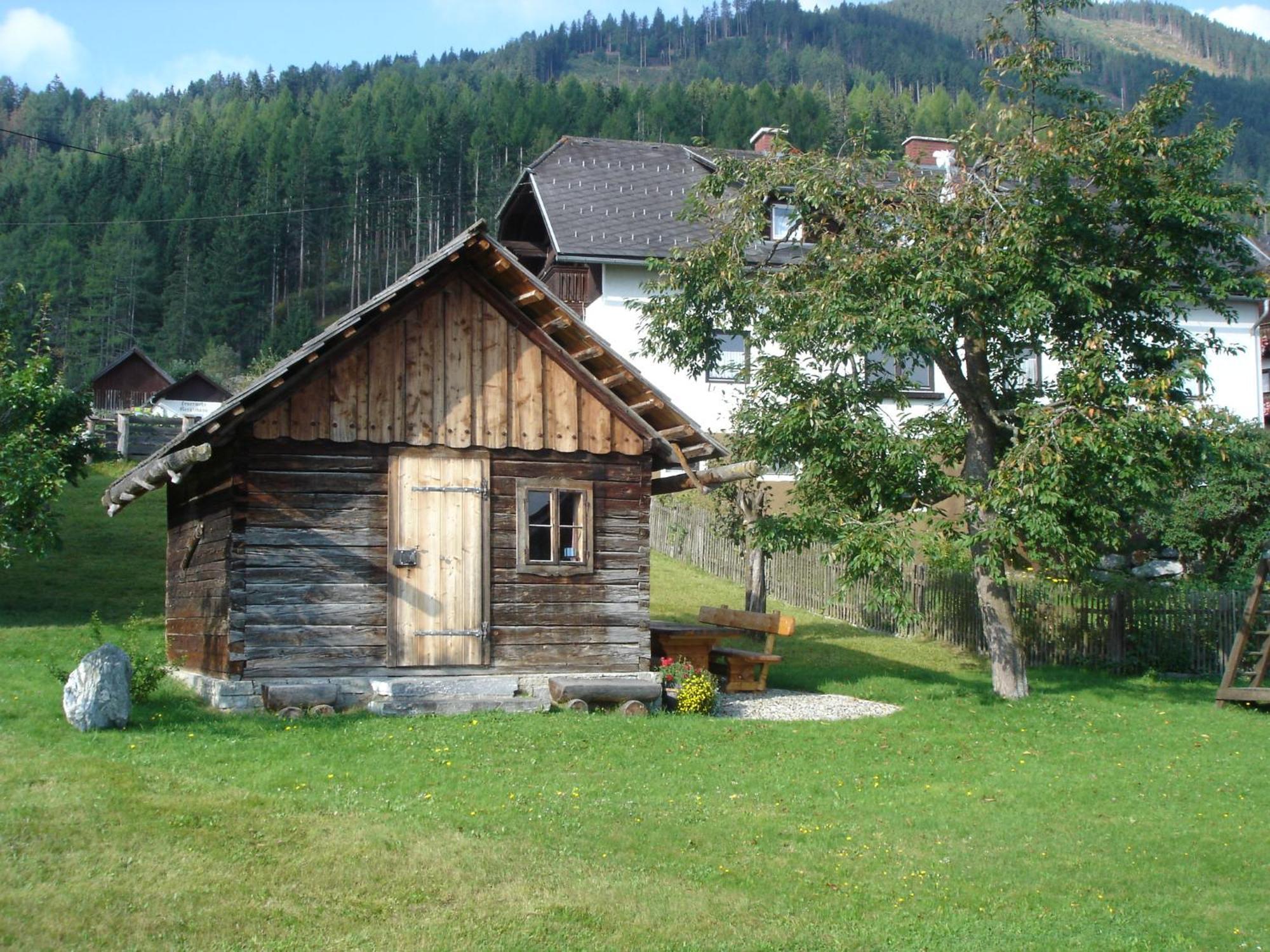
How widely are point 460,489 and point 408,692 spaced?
2.52 m

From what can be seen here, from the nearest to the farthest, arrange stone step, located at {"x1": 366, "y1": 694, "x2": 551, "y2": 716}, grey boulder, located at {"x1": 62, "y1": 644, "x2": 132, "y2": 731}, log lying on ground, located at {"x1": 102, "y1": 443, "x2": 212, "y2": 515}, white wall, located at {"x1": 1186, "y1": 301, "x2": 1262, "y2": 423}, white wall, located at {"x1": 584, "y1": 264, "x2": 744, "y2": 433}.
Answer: grey boulder, located at {"x1": 62, "y1": 644, "x2": 132, "y2": 731} → log lying on ground, located at {"x1": 102, "y1": 443, "x2": 212, "y2": 515} → stone step, located at {"x1": 366, "y1": 694, "x2": 551, "y2": 716} → white wall, located at {"x1": 584, "y1": 264, "x2": 744, "y2": 433} → white wall, located at {"x1": 1186, "y1": 301, "x2": 1262, "y2": 423}

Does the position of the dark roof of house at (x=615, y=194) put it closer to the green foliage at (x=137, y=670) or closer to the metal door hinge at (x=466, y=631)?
the metal door hinge at (x=466, y=631)

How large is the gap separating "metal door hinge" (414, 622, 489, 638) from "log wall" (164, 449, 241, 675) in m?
2.20

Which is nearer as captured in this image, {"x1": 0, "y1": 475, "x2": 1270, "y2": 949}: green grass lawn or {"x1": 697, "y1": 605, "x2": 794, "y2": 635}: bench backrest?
{"x1": 0, "y1": 475, "x2": 1270, "y2": 949}: green grass lawn

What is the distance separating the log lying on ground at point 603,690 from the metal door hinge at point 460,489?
2.44 m

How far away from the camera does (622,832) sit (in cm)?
1039

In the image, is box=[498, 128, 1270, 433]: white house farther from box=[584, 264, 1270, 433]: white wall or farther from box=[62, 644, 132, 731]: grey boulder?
box=[62, 644, 132, 731]: grey boulder

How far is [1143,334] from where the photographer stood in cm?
1959

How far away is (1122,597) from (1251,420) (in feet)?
49.8

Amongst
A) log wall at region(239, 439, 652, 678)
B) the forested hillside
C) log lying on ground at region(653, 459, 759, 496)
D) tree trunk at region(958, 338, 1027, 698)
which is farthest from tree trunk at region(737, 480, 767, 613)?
the forested hillside

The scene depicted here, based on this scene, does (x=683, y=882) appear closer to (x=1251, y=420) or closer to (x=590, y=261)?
(x=590, y=261)

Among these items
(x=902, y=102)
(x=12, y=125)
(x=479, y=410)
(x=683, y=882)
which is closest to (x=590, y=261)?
(x=479, y=410)

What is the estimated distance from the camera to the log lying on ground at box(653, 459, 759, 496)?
16.1 meters

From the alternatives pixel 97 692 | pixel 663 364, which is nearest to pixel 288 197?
pixel 663 364
